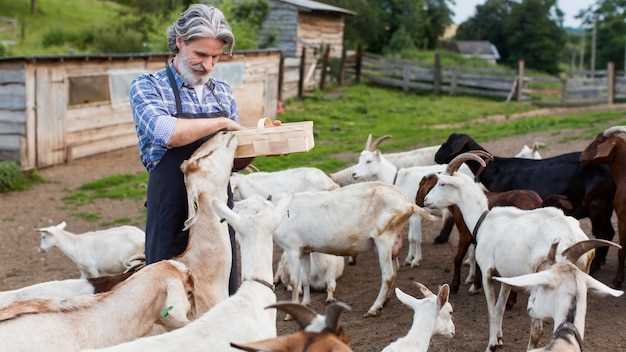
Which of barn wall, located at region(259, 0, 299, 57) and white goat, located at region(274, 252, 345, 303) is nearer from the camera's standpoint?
white goat, located at region(274, 252, 345, 303)

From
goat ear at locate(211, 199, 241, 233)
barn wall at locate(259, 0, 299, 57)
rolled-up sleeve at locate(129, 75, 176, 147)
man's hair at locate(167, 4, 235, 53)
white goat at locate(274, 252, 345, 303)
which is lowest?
white goat at locate(274, 252, 345, 303)

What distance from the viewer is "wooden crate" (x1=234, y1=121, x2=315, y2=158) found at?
13.8 feet

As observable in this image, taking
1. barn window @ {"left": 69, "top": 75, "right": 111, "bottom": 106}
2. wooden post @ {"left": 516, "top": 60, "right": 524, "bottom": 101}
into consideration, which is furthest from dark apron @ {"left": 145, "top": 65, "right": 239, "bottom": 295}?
wooden post @ {"left": 516, "top": 60, "right": 524, "bottom": 101}

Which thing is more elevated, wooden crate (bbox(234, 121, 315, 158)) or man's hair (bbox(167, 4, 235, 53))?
man's hair (bbox(167, 4, 235, 53))

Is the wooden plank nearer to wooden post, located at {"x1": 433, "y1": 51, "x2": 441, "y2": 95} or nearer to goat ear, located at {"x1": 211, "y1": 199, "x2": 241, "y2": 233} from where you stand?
goat ear, located at {"x1": 211, "y1": 199, "x2": 241, "y2": 233}

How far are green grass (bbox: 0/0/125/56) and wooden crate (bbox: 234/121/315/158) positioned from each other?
29.6m

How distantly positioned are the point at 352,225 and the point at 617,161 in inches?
109

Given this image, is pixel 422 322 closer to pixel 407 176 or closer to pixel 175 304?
pixel 175 304

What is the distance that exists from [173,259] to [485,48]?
54.1 meters

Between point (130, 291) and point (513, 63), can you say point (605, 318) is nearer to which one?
point (130, 291)

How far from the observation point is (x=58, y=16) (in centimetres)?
4041

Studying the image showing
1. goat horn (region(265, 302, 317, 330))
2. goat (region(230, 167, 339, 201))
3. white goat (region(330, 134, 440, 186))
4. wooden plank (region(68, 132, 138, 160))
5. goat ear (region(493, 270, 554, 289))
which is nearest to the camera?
goat horn (region(265, 302, 317, 330))

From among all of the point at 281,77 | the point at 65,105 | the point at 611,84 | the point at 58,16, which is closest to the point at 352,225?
the point at 65,105

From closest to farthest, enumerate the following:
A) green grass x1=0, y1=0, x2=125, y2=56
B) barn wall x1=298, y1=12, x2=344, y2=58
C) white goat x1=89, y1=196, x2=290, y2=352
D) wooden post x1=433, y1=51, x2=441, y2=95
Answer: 1. white goat x1=89, y1=196, x2=290, y2=352
2. wooden post x1=433, y1=51, x2=441, y2=95
3. barn wall x1=298, y1=12, x2=344, y2=58
4. green grass x1=0, y1=0, x2=125, y2=56
